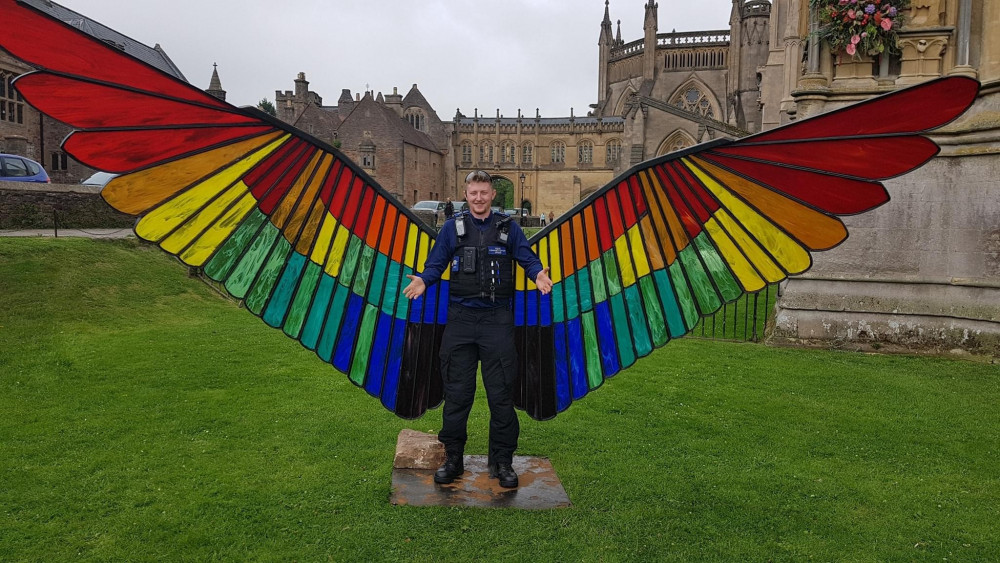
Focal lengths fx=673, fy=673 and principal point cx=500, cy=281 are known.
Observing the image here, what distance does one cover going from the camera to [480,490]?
17.4ft

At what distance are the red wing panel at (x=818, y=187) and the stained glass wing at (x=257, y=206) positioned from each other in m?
2.42

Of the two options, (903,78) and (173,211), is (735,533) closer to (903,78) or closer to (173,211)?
→ (173,211)

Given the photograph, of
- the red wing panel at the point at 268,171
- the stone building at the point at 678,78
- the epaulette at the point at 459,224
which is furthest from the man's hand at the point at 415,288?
the stone building at the point at 678,78

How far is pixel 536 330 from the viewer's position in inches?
216

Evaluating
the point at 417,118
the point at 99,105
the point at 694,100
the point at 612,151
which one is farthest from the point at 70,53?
the point at 417,118

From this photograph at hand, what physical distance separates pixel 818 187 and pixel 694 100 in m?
67.4

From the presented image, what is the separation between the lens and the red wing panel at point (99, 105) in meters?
2.95

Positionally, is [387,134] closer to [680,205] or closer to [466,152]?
[466,152]

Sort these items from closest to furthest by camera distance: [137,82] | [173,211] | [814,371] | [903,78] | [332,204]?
[137,82] → [173,211] → [332,204] → [814,371] → [903,78]

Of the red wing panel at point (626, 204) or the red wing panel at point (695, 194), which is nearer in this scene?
the red wing panel at point (695, 194)

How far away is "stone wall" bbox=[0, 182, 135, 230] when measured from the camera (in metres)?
16.8

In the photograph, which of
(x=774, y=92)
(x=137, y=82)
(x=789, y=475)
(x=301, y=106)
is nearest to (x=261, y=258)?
(x=137, y=82)

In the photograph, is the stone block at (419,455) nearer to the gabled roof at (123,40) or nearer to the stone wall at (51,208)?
the stone wall at (51,208)

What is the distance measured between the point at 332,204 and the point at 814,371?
7471 millimetres
